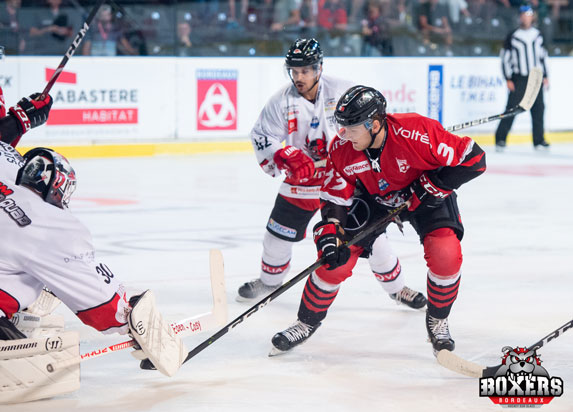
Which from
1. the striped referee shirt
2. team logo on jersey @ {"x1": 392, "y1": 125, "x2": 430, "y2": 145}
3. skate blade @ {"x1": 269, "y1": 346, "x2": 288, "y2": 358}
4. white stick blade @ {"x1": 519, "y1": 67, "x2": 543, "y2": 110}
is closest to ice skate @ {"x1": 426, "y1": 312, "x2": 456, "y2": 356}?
skate blade @ {"x1": 269, "y1": 346, "x2": 288, "y2": 358}

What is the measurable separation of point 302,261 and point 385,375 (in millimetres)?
1946

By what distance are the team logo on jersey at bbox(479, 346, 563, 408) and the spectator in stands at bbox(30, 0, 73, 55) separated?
689 cm

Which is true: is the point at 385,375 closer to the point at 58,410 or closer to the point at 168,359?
the point at 168,359

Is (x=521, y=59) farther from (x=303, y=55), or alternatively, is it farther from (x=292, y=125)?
(x=303, y=55)

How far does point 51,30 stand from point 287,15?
2.47 metres

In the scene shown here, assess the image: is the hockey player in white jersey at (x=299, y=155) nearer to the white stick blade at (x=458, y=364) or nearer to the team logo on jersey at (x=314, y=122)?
the team logo on jersey at (x=314, y=122)

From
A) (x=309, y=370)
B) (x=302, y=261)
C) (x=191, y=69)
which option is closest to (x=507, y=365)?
(x=309, y=370)

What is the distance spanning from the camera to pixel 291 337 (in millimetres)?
3527

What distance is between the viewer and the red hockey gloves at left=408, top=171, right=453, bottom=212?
3381 mm

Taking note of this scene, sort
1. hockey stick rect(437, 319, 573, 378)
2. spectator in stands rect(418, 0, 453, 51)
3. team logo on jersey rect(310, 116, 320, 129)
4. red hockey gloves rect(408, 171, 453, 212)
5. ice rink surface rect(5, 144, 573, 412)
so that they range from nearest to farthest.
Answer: ice rink surface rect(5, 144, 573, 412) → hockey stick rect(437, 319, 573, 378) → red hockey gloves rect(408, 171, 453, 212) → team logo on jersey rect(310, 116, 320, 129) → spectator in stands rect(418, 0, 453, 51)

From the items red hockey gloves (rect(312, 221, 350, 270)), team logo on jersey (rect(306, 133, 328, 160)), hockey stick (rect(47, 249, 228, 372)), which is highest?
team logo on jersey (rect(306, 133, 328, 160))

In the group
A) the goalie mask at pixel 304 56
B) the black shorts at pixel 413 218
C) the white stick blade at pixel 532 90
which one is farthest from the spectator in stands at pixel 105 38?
the black shorts at pixel 413 218

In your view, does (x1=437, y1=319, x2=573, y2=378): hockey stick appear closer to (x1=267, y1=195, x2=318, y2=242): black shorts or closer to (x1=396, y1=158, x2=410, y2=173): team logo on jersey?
(x1=396, y1=158, x2=410, y2=173): team logo on jersey

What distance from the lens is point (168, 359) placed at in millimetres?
2982
